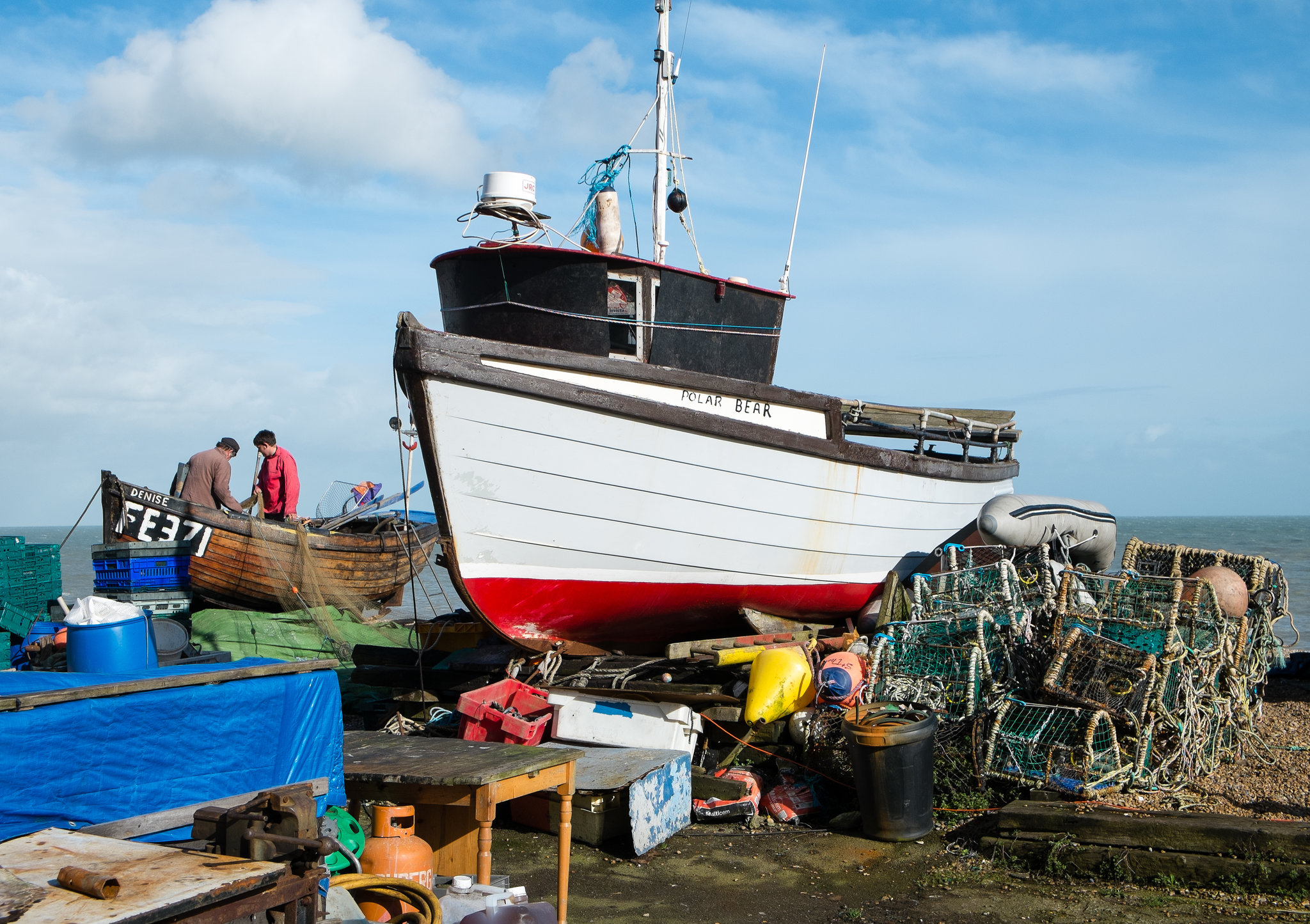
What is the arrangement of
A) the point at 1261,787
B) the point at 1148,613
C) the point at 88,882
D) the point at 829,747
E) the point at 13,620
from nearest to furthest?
the point at 88,882
the point at 1261,787
the point at 829,747
the point at 1148,613
the point at 13,620

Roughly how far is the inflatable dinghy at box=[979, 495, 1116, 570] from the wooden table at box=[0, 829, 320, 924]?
755 cm

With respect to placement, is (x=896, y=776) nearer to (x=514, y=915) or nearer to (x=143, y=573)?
(x=514, y=915)

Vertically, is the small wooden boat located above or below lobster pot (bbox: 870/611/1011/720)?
above

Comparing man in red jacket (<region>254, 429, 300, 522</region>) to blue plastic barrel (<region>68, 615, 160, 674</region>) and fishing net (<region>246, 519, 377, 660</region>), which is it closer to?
fishing net (<region>246, 519, 377, 660</region>)

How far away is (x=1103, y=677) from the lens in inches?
262

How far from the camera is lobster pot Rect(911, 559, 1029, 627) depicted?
7492 mm

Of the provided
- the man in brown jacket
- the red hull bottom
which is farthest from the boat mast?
the man in brown jacket

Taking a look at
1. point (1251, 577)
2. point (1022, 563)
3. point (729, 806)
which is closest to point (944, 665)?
point (729, 806)

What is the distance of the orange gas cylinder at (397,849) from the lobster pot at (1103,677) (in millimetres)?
4018

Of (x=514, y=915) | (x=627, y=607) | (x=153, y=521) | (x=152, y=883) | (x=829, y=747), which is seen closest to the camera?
(x=152, y=883)

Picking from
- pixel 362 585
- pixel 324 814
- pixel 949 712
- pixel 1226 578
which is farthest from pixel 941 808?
pixel 362 585

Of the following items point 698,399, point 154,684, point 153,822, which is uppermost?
point 698,399

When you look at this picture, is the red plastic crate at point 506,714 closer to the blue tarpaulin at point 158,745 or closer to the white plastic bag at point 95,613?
the blue tarpaulin at point 158,745

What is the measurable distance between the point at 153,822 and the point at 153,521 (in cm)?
864
